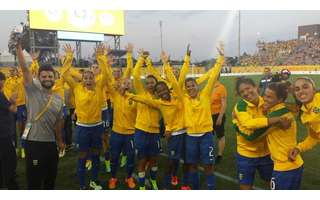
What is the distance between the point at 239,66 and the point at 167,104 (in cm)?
4269

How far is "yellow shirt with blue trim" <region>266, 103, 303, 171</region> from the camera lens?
11.3ft

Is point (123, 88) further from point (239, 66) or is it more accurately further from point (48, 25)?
point (239, 66)

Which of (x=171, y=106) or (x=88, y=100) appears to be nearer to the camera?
(x=171, y=106)

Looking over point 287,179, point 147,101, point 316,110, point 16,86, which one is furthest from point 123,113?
point 16,86

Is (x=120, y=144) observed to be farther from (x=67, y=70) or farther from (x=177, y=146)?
(x=67, y=70)

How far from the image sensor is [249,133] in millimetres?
3775

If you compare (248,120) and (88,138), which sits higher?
(248,120)

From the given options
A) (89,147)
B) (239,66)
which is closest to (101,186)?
(89,147)

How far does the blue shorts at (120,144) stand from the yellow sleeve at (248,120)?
2.08 metres

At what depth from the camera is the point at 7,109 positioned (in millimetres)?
4641

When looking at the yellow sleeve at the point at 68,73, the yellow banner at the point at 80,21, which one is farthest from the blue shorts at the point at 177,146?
the yellow banner at the point at 80,21

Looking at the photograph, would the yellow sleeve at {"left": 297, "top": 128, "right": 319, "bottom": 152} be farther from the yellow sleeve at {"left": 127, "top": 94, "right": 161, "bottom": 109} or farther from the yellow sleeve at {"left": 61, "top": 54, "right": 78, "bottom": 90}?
the yellow sleeve at {"left": 61, "top": 54, "right": 78, "bottom": 90}

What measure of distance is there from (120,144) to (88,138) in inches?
19.0

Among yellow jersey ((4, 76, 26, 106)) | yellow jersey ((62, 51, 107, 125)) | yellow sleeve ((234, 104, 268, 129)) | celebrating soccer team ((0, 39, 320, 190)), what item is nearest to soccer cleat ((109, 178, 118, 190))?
celebrating soccer team ((0, 39, 320, 190))
